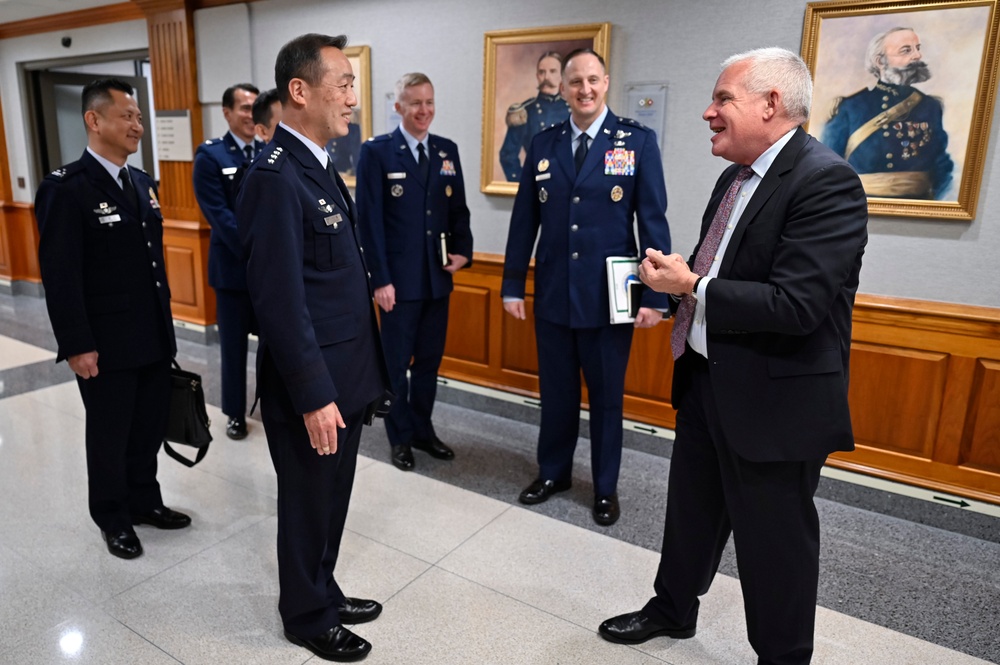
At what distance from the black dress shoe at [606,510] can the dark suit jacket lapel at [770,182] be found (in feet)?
5.16

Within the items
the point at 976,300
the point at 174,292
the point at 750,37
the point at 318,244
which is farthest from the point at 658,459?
the point at 174,292

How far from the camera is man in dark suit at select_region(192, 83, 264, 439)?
353 cm

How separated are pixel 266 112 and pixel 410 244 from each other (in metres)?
1.01

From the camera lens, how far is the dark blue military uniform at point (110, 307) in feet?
7.52

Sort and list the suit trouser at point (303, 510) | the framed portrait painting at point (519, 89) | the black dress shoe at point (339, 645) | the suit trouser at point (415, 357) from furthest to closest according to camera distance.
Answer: the framed portrait painting at point (519, 89), the suit trouser at point (415, 357), the black dress shoe at point (339, 645), the suit trouser at point (303, 510)

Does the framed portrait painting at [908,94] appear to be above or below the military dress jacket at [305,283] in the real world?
above

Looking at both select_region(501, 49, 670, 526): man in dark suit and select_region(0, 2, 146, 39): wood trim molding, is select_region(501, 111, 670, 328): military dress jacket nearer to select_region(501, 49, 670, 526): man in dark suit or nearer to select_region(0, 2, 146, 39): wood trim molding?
select_region(501, 49, 670, 526): man in dark suit

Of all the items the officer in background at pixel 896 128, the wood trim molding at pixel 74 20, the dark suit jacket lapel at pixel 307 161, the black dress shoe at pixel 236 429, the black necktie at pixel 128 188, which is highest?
the wood trim molding at pixel 74 20

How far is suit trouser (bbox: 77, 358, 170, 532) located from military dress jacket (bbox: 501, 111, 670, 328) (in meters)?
1.61

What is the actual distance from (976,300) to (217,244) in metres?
3.60

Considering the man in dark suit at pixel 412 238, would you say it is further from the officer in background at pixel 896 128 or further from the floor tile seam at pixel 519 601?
the officer in background at pixel 896 128

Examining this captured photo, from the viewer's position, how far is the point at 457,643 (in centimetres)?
215

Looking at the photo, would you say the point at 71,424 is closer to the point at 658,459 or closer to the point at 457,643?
the point at 457,643

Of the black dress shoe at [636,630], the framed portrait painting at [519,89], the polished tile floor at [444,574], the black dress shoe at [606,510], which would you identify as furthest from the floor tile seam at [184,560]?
the framed portrait painting at [519,89]
